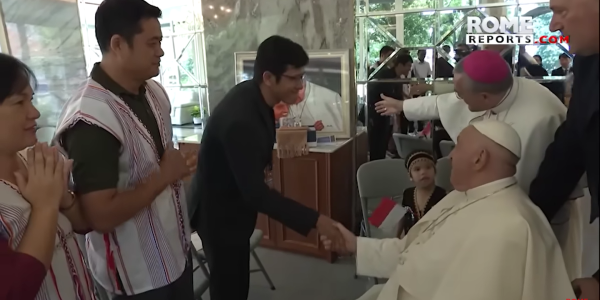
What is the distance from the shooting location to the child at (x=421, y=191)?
2.30m

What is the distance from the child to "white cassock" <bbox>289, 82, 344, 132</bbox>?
99 cm

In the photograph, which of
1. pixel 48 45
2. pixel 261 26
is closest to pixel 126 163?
pixel 261 26

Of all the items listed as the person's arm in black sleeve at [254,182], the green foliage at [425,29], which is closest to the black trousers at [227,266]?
the person's arm in black sleeve at [254,182]

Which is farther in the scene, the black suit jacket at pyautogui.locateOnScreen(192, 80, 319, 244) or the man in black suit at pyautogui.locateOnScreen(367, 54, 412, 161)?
the man in black suit at pyautogui.locateOnScreen(367, 54, 412, 161)

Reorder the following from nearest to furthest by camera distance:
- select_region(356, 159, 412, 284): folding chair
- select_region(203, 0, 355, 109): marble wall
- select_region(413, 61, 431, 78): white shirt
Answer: select_region(356, 159, 412, 284): folding chair < select_region(413, 61, 431, 78): white shirt < select_region(203, 0, 355, 109): marble wall

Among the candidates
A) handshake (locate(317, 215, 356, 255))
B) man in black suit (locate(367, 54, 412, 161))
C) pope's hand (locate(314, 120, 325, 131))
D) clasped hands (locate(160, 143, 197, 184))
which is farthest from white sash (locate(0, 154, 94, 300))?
man in black suit (locate(367, 54, 412, 161))

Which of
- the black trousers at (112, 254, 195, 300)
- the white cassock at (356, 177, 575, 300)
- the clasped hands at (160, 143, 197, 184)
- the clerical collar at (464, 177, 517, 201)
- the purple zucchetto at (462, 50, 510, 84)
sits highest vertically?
the purple zucchetto at (462, 50, 510, 84)

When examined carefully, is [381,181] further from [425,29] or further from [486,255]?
[486,255]

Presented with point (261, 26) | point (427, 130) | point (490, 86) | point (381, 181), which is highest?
point (261, 26)

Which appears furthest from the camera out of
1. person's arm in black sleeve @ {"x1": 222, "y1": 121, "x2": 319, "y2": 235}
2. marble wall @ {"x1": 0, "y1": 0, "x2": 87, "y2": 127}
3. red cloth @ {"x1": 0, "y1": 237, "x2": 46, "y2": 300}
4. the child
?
marble wall @ {"x1": 0, "y1": 0, "x2": 87, "y2": 127}

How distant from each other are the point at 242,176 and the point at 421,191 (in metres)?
1.17

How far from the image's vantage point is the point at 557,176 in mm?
1417

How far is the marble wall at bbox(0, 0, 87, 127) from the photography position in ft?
15.5

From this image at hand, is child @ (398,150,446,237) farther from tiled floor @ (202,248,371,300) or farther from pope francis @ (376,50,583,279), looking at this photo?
tiled floor @ (202,248,371,300)
